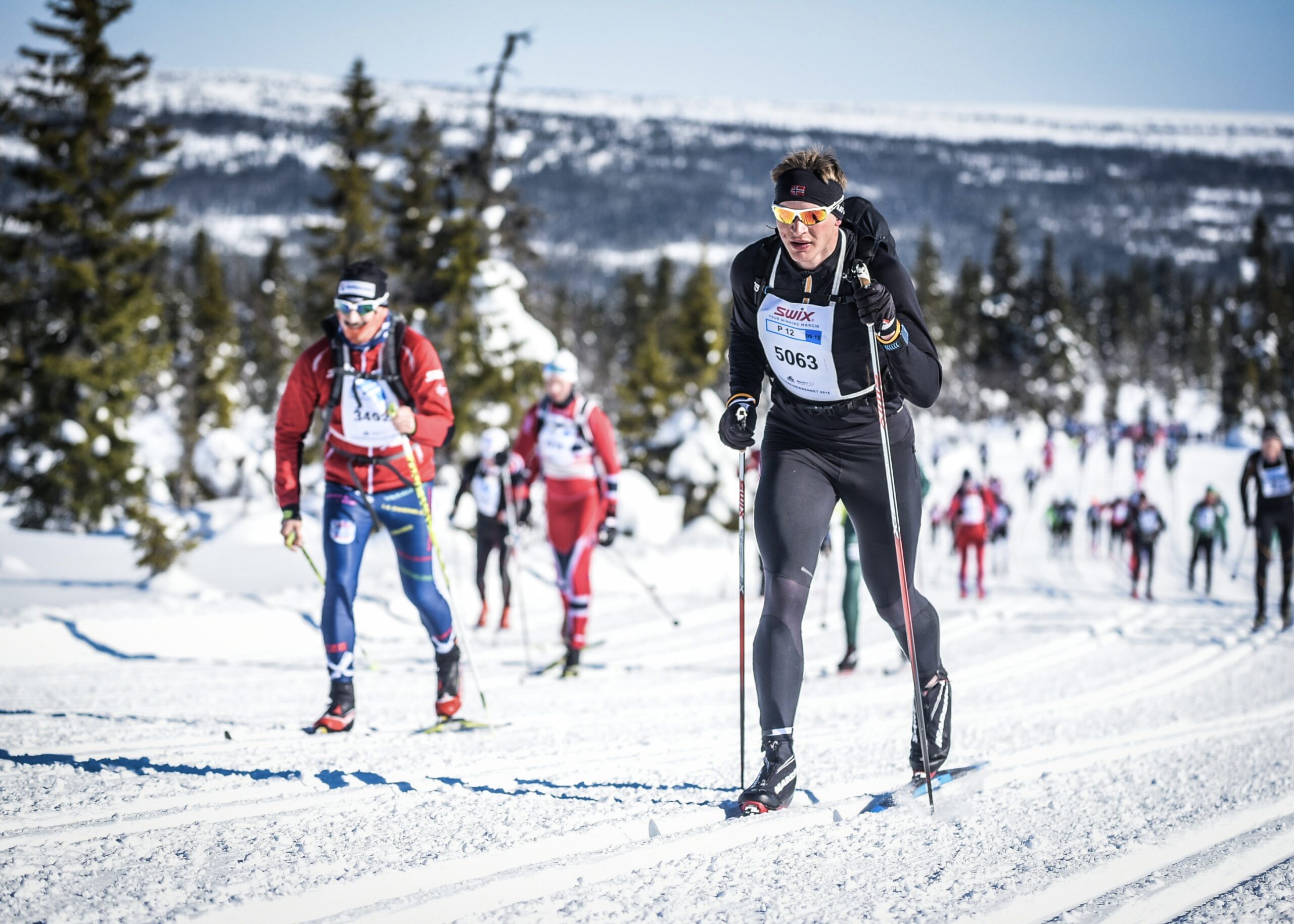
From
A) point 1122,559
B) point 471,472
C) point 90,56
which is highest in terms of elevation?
point 90,56

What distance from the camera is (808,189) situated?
3502 millimetres

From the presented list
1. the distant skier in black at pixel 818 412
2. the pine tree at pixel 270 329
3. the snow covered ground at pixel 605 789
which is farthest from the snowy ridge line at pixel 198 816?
the pine tree at pixel 270 329

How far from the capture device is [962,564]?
57.8ft

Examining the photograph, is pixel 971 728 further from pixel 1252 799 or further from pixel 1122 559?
pixel 1122 559

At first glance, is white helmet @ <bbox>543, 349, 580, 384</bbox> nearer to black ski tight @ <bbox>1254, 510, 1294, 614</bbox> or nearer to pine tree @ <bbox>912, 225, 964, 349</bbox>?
black ski tight @ <bbox>1254, 510, 1294, 614</bbox>

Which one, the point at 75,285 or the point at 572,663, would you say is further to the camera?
the point at 75,285

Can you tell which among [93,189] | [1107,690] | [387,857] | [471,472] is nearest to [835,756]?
[387,857]

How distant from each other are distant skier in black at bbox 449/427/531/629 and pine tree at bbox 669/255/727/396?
24029 mm

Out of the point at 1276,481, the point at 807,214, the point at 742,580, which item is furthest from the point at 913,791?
the point at 1276,481

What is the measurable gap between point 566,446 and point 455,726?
349 cm

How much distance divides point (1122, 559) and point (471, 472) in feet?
74.9

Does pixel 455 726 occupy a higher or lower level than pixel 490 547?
lower

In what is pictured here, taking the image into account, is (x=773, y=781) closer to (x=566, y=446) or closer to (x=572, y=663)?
(x=572, y=663)

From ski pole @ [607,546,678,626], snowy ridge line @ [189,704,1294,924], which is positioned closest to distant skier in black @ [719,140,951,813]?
snowy ridge line @ [189,704,1294,924]
